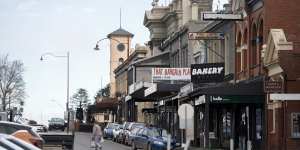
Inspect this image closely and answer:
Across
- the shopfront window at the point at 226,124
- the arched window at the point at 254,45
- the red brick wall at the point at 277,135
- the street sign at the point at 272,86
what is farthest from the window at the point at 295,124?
the shopfront window at the point at 226,124

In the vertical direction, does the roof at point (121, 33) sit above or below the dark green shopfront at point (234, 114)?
above

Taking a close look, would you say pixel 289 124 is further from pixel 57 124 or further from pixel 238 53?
pixel 57 124

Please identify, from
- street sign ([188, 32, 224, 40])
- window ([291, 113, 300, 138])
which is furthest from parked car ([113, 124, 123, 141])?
window ([291, 113, 300, 138])

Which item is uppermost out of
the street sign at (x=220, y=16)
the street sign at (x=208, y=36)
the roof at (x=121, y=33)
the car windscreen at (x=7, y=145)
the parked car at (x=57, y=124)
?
the roof at (x=121, y=33)

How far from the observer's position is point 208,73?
42219mm

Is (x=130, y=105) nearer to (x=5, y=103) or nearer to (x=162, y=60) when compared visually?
(x=162, y=60)

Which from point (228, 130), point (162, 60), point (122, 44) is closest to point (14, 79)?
point (162, 60)

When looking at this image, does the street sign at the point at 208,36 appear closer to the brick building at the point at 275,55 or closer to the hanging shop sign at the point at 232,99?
the brick building at the point at 275,55

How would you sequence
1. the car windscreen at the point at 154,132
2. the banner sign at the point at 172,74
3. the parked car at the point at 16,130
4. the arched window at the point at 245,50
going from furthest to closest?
the banner sign at the point at 172,74 < the arched window at the point at 245,50 < the car windscreen at the point at 154,132 < the parked car at the point at 16,130

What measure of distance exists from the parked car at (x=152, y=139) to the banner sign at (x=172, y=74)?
653 inches

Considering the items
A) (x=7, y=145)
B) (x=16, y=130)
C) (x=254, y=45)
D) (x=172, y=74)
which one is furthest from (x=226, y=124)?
(x=7, y=145)

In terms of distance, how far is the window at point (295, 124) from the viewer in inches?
1270

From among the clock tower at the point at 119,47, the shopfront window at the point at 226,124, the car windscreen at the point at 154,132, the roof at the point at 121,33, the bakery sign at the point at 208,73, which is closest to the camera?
the car windscreen at the point at 154,132

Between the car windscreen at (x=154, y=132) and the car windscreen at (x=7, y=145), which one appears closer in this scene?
the car windscreen at (x=7, y=145)
